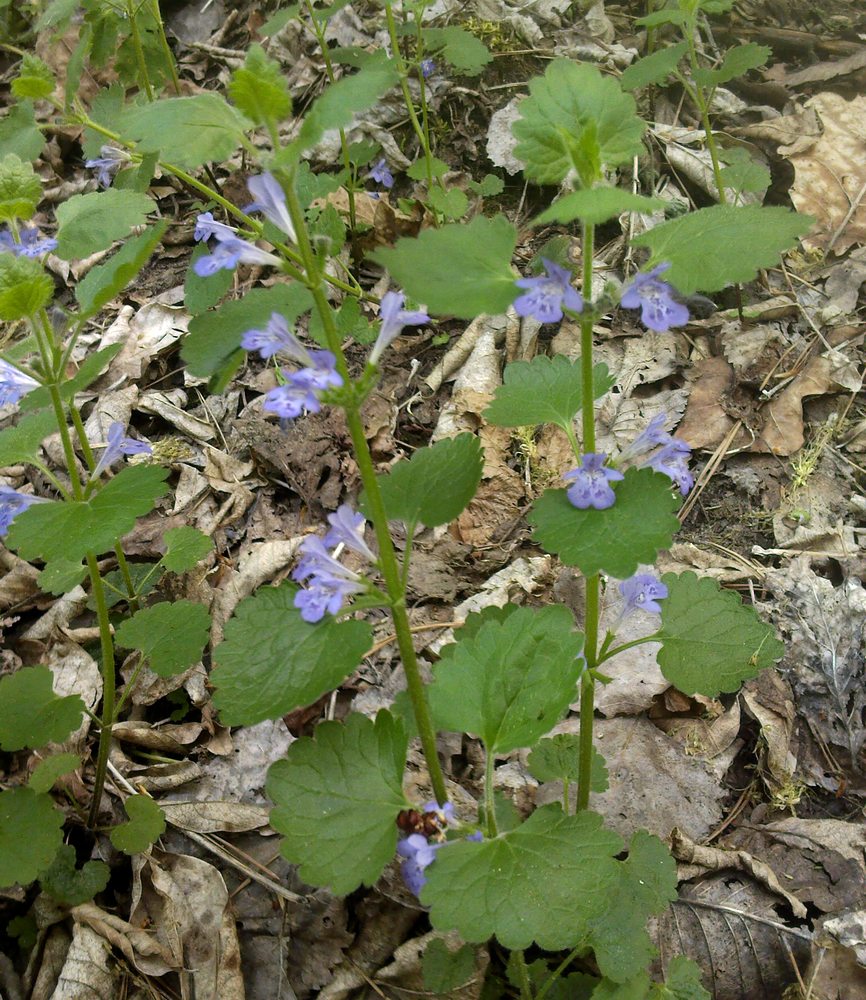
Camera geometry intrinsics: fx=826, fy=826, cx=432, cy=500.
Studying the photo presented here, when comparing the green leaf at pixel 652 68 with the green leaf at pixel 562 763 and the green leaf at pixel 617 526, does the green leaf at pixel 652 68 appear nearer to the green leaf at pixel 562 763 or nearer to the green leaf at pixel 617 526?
the green leaf at pixel 617 526

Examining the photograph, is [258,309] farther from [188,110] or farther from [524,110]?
[524,110]

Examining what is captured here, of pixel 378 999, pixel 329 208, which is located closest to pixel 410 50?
pixel 329 208

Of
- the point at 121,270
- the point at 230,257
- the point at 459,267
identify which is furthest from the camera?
the point at 121,270

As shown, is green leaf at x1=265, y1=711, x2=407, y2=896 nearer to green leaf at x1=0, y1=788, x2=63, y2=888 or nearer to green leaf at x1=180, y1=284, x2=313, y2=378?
green leaf at x1=0, y1=788, x2=63, y2=888

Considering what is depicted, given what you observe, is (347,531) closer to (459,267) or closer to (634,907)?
(459,267)

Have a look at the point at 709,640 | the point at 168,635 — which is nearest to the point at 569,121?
the point at 709,640

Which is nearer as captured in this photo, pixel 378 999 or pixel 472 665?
pixel 472 665

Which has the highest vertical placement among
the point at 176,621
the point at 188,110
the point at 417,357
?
the point at 188,110

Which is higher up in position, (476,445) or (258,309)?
(258,309)
